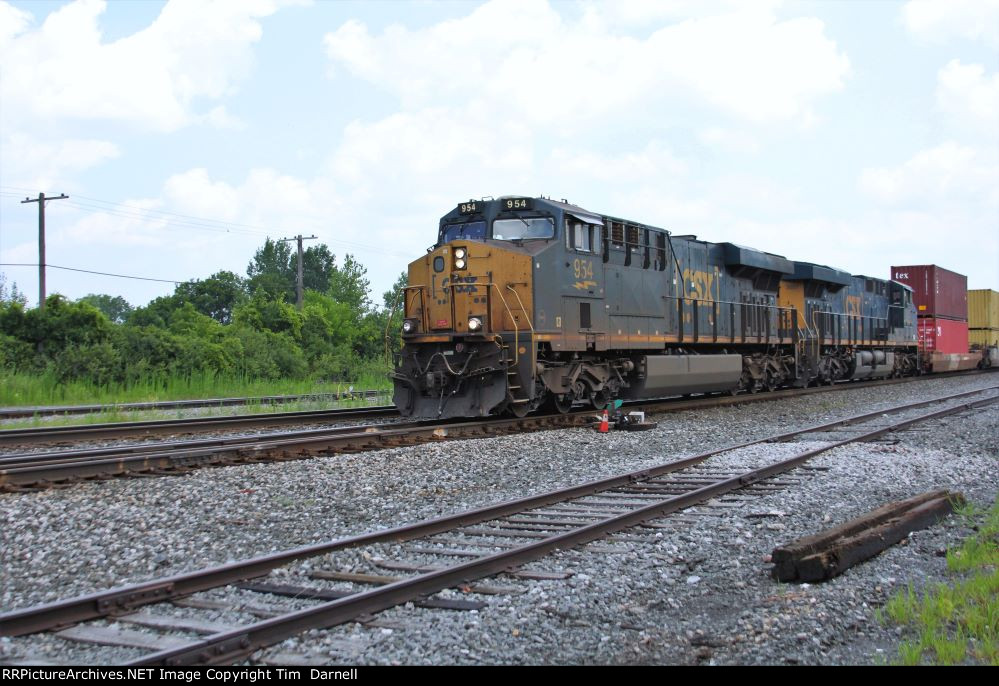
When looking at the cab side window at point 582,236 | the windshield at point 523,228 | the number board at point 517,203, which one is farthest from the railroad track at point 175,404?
the cab side window at point 582,236

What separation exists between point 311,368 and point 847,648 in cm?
2422

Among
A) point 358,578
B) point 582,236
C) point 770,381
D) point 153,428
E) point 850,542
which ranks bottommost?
point 358,578

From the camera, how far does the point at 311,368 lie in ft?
87.0

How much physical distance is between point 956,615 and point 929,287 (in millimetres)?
29176

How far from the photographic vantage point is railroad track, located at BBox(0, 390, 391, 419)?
574 inches

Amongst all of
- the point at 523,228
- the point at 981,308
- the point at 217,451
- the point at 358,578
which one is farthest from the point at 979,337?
the point at 358,578

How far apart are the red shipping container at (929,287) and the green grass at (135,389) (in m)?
21.0

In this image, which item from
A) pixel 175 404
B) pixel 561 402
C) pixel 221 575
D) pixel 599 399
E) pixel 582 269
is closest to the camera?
pixel 221 575

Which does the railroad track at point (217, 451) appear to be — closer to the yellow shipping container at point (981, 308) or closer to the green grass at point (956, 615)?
the green grass at point (956, 615)

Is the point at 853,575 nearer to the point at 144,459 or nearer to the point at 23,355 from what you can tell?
the point at 144,459

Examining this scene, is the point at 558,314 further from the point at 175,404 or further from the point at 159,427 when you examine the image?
the point at 175,404

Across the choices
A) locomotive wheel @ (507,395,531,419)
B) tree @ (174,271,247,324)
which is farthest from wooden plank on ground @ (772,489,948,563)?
tree @ (174,271,247,324)

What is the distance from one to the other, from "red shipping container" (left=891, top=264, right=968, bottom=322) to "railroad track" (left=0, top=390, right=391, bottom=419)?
2057 centimetres

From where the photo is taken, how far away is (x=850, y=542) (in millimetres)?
4746
